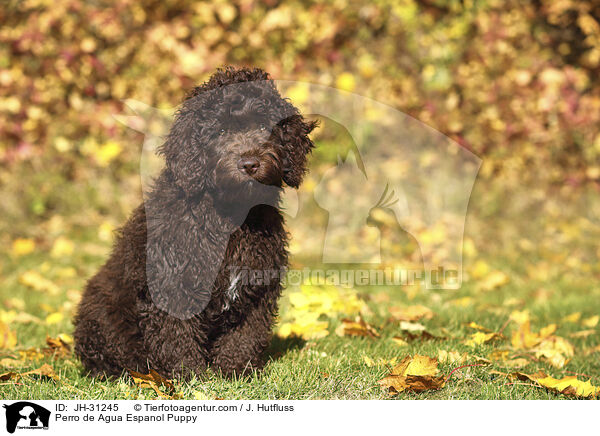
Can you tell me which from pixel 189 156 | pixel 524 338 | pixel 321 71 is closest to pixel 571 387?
pixel 524 338

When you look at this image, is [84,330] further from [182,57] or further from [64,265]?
[182,57]

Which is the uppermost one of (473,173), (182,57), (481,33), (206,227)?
(481,33)

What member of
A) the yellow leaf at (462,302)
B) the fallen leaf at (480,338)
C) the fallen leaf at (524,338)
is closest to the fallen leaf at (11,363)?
the fallen leaf at (480,338)

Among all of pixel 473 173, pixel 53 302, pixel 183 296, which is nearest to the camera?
pixel 183 296

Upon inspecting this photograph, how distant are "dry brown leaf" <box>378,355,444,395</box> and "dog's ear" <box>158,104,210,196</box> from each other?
137 cm

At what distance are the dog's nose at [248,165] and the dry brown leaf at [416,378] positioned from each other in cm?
123

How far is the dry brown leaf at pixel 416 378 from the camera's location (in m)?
3.26

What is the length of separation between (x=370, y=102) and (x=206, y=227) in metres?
5.21

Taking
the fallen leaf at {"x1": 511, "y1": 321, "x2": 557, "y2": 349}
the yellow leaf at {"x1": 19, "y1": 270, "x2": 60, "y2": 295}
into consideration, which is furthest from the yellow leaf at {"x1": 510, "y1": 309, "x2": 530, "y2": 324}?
the yellow leaf at {"x1": 19, "y1": 270, "x2": 60, "y2": 295}

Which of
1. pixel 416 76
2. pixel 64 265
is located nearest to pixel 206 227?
pixel 64 265

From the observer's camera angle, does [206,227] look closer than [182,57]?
Yes

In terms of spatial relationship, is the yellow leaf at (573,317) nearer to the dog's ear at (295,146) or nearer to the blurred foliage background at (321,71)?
the dog's ear at (295,146)

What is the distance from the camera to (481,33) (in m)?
8.52
